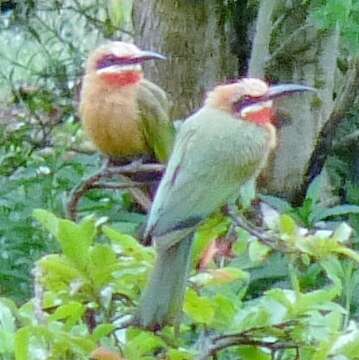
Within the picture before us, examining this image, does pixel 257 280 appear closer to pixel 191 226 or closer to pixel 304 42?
pixel 304 42

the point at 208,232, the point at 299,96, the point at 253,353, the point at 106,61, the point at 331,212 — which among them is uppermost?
the point at 106,61

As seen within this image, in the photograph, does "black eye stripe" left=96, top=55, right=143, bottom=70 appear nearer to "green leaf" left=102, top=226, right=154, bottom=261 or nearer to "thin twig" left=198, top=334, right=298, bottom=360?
"green leaf" left=102, top=226, right=154, bottom=261

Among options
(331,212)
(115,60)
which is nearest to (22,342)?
(115,60)

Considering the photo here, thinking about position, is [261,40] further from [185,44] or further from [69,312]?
[69,312]

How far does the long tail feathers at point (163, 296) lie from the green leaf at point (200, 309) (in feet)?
0.04

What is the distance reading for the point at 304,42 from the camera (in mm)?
3678

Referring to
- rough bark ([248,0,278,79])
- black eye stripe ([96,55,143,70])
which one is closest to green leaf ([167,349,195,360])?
black eye stripe ([96,55,143,70])

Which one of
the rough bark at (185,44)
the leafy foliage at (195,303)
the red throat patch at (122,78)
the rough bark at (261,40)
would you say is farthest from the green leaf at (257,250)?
the rough bark at (185,44)

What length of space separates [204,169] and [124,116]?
86cm

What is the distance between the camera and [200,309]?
1.49m

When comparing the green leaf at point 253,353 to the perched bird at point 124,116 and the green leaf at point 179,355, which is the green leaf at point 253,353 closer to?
the green leaf at point 179,355

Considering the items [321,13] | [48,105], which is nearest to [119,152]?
[321,13]

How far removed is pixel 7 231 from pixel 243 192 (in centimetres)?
200

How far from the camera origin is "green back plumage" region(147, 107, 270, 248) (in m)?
1.56
